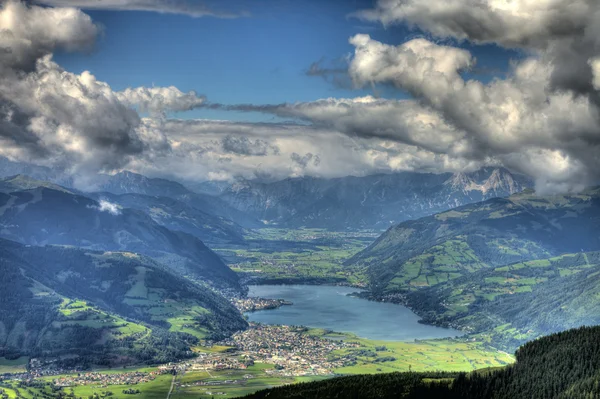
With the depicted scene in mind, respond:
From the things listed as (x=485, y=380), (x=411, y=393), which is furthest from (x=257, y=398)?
(x=485, y=380)

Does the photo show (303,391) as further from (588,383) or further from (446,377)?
(588,383)

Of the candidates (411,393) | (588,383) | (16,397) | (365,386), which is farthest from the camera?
(16,397)

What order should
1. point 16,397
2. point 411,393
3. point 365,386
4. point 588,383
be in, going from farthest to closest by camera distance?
1. point 16,397
2. point 365,386
3. point 411,393
4. point 588,383

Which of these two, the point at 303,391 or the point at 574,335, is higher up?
the point at 574,335

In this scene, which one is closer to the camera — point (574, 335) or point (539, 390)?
point (539, 390)

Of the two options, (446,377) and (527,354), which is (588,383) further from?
(446,377)

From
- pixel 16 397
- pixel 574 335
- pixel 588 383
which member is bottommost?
pixel 16 397
